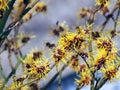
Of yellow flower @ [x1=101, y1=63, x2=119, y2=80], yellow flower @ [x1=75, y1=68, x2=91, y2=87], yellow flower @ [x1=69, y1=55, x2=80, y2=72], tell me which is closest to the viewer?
yellow flower @ [x1=101, y1=63, x2=119, y2=80]

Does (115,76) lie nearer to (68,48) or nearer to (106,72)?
(106,72)

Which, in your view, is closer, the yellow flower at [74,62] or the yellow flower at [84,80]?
the yellow flower at [84,80]

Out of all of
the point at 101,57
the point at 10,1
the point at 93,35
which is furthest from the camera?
the point at 93,35

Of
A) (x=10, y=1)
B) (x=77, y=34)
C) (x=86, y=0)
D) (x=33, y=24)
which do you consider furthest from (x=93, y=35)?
(x=33, y=24)

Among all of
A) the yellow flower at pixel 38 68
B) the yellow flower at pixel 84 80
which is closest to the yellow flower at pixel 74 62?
the yellow flower at pixel 84 80

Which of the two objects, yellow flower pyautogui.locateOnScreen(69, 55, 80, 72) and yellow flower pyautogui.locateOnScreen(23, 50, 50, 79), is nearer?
yellow flower pyautogui.locateOnScreen(23, 50, 50, 79)

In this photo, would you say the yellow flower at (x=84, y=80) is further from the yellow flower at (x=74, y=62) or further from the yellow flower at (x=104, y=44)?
the yellow flower at (x=74, y=62)

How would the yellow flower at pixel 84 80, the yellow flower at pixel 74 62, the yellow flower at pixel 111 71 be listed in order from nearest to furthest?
the yellow flower at pixel 111 71 → the yellow flower at pixel 84 80 → the yellow flower at pixel 74 62

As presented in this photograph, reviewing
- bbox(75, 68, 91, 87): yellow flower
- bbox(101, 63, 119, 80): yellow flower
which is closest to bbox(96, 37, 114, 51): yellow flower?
bbox(101, 63, 119, 80): yellow flower

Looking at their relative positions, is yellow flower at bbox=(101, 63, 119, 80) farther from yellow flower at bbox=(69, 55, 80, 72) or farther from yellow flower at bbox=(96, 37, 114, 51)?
yellow flower at bbox=(69, 55, 80, 72)

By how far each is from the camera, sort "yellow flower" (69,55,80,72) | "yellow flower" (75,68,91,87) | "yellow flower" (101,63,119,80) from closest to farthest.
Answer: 1. "yellow flower" (101,63,119,80)
2. "yellow flower" (75,68,91,87)
3. "yellow flower" (69,55,80,72)

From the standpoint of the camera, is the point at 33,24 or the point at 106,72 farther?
the point at 33,24
